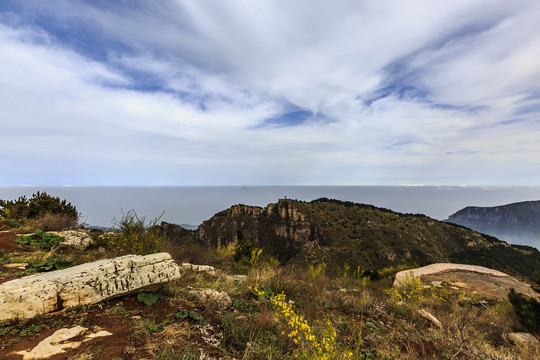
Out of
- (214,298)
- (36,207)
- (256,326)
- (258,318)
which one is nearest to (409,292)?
(258,318)

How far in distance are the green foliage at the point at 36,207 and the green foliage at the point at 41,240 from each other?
12.4 feet

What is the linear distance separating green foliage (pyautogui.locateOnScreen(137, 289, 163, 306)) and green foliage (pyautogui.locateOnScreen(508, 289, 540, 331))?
8943 millimetres

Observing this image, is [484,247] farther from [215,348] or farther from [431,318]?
[215,348]

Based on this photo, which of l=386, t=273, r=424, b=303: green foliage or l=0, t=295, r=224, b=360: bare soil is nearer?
l=0, t=295, r=224, b=360: bare soil

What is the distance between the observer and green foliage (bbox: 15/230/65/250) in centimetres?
696

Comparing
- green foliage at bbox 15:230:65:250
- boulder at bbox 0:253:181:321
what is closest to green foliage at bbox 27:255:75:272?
boulder at bbox 0:253:181:321

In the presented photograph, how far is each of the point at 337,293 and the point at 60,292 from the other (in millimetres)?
6598

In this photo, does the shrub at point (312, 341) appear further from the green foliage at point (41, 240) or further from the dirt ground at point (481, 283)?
the dirt ground at point (481, 283)

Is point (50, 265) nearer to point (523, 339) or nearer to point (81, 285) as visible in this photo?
point (81, 285)

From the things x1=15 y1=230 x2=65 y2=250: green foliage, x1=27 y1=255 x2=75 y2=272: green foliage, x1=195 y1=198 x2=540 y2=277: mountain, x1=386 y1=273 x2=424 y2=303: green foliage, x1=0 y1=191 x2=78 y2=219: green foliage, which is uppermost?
x1=0 y1=191 x2=78 y2=219: green foliage

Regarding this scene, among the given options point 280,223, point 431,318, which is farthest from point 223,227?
point 431,318

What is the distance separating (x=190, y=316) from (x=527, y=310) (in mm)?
8449

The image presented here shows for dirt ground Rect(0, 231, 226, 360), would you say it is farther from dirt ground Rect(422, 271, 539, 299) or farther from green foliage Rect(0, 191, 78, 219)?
dirt ground Rect(422, 271, 539, 299)

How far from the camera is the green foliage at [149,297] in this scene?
13.5ft
